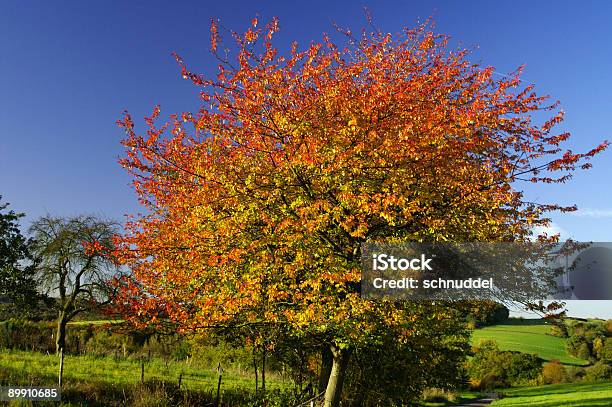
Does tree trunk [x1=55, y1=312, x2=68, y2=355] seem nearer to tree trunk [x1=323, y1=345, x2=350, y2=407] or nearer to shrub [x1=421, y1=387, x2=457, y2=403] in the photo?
tree trunk [x1=323, y1=345, x2=350, y2=407]

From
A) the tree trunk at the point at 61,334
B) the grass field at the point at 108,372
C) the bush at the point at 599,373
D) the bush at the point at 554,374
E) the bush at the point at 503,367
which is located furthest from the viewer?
the bush at the point at 503,367

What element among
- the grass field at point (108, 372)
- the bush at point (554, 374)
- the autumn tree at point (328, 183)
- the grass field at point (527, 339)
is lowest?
the bush at point (554, 374)

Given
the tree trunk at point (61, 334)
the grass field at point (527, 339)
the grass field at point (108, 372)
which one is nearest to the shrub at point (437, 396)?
the grass field at point (108, 372)

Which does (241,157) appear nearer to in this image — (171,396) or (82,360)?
(171,396)

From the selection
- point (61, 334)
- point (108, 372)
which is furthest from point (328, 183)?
point (61, 334)

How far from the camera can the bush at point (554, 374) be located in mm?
78438

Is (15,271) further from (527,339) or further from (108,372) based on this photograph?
(527,339)

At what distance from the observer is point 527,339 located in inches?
4035

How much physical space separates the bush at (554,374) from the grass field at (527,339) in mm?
7547

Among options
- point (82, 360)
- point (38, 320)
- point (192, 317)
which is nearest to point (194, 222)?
point (192, 317)

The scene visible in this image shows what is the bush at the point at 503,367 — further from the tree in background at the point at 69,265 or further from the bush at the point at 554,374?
the tree in background at the point at 69,265

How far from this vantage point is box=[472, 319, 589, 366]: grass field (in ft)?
301

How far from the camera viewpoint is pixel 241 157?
14.8m

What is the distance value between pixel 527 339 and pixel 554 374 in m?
23.9
